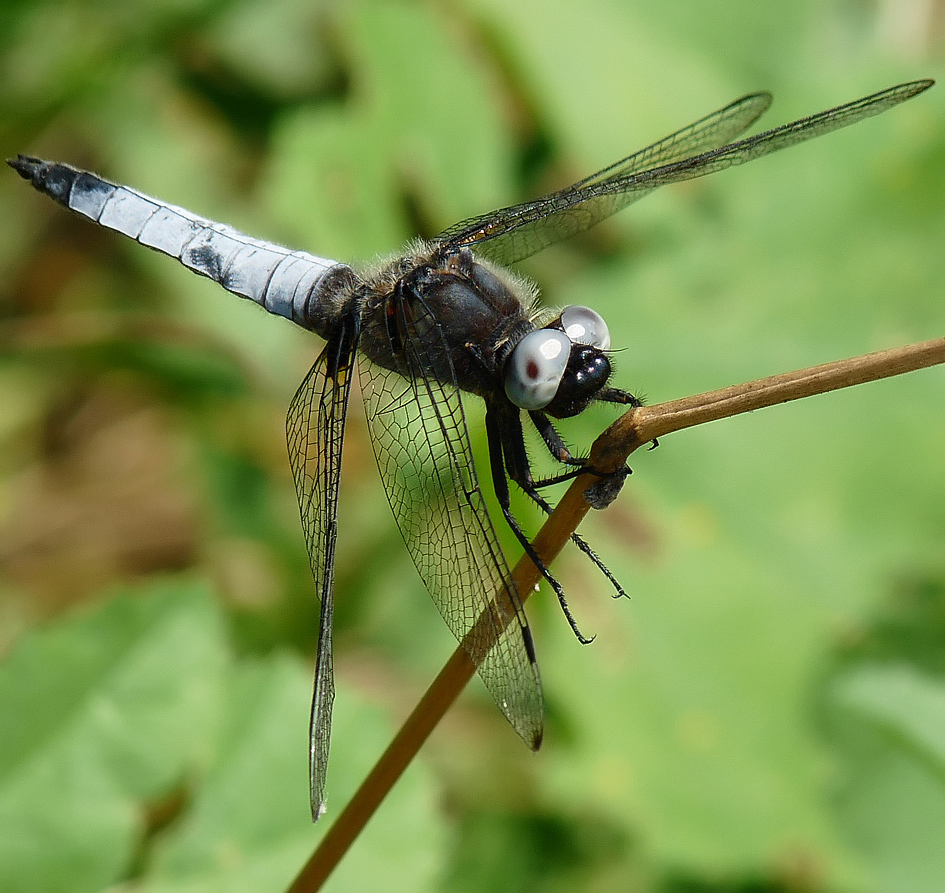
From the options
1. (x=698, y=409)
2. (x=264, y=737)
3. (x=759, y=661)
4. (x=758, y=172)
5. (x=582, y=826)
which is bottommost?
(x=582, y=826)

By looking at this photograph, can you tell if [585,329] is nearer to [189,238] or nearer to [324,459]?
[324,459]

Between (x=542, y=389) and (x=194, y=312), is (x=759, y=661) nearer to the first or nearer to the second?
(x=542, y=389)

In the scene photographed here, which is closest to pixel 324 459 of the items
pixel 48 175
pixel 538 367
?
pixel 538 367

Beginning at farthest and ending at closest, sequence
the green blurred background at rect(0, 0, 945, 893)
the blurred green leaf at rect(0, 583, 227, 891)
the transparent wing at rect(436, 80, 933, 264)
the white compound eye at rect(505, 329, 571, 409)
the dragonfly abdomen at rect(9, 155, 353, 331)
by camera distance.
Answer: the dragonfly abdomen at rect(9, 155, 353, 331) < the transparent wing at rect(436, 80, 933, 264) < the white compound eye at rect(505, 329, 571, 409) < the green blurred background at rect(0, 0, 945, 893) < the blurred green leaf at rect(0, 583, 227, 891)

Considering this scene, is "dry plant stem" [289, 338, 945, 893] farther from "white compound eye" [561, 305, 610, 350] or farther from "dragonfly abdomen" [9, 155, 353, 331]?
"dragonfly abdomen" [9, 155, 353, 331]

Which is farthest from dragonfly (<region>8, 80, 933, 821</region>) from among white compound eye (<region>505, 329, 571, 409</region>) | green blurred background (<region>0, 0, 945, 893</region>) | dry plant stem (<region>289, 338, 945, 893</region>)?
dry plant stem (<region>289, 338, 945, 893</region>)

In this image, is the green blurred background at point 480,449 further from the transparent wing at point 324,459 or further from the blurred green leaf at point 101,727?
the transparent wing at point 324,459

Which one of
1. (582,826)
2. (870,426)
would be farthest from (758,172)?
(582,826)
